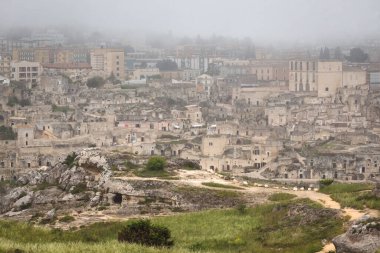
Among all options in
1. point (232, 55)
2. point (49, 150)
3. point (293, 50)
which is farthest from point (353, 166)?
point (232, 55)

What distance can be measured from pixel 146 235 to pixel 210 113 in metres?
44.3

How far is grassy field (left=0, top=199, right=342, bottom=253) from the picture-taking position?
14.4 metres

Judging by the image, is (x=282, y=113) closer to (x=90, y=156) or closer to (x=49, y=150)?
(x=49, y=150)

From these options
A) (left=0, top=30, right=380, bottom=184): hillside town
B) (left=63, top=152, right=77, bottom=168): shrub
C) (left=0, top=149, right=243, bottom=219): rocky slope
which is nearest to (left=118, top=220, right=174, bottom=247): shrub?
(left=0, top=149, right=243, bottom=219): rocky slope

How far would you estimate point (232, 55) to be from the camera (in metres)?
103

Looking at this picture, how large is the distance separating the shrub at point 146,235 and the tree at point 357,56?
6885 centimetres

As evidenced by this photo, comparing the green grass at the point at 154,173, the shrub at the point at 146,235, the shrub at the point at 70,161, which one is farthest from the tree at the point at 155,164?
the shrub at the point at 146,235

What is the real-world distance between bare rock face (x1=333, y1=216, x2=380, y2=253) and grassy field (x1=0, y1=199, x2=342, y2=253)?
1206 mm

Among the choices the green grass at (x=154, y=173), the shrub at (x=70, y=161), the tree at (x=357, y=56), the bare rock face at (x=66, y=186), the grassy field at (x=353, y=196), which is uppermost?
the tree at (x=357, y=56)

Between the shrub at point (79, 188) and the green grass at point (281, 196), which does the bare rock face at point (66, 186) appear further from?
the green grass at point (281, 196)

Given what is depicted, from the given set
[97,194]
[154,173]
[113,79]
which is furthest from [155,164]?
[113,79]

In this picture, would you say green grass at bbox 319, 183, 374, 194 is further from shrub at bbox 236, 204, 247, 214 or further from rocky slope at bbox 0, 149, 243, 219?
shrub at bbox 236, 204, 247, 214

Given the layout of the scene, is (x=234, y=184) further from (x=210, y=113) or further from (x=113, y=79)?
(x=113, y=79)

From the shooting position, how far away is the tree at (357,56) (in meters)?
82.9
